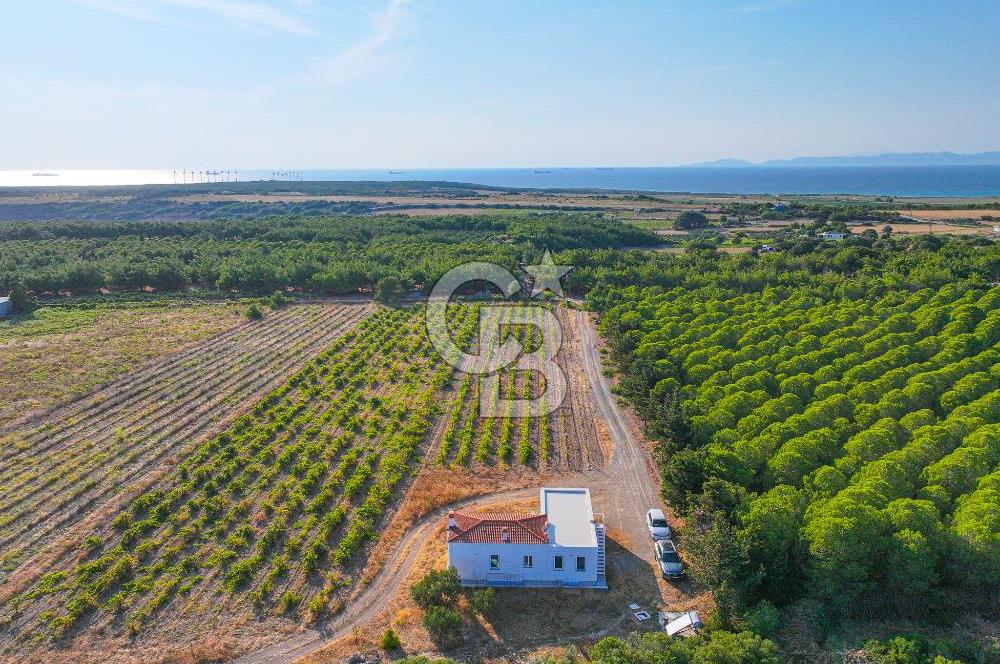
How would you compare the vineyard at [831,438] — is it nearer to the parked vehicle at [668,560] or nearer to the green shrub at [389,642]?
the parked vehicle at [668,560]

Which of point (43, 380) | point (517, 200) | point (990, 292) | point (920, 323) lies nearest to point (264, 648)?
point (43, 380)

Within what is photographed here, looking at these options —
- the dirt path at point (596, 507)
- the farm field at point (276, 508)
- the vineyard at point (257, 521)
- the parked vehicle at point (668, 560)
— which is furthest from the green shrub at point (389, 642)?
the parked vehicle at point (668, 560)

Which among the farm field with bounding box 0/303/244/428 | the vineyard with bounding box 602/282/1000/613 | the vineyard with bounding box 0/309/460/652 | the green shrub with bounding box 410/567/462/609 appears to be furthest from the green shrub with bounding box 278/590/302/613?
the farm field with bounding box 0/303/244/428

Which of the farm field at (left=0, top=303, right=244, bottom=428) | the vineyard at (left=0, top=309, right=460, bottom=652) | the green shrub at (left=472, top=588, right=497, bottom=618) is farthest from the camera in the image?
the farm field at (left=0, top=303, right=244, bottom=428)

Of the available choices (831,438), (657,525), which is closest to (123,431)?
(657,525)

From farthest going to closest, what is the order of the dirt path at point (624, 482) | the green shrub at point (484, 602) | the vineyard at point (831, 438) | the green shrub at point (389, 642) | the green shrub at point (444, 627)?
the dirt path at point (624, 482) < the green shrub at point (484, 602) < the vineyard at point (831, 438) < the green shrub at point (444, 627) < the green shrub at point (389, 642)

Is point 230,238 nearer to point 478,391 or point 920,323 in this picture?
point 478,391

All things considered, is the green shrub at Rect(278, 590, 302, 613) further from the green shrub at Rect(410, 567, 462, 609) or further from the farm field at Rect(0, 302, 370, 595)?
the farm field at Rect(0, 302, 370, 595)
